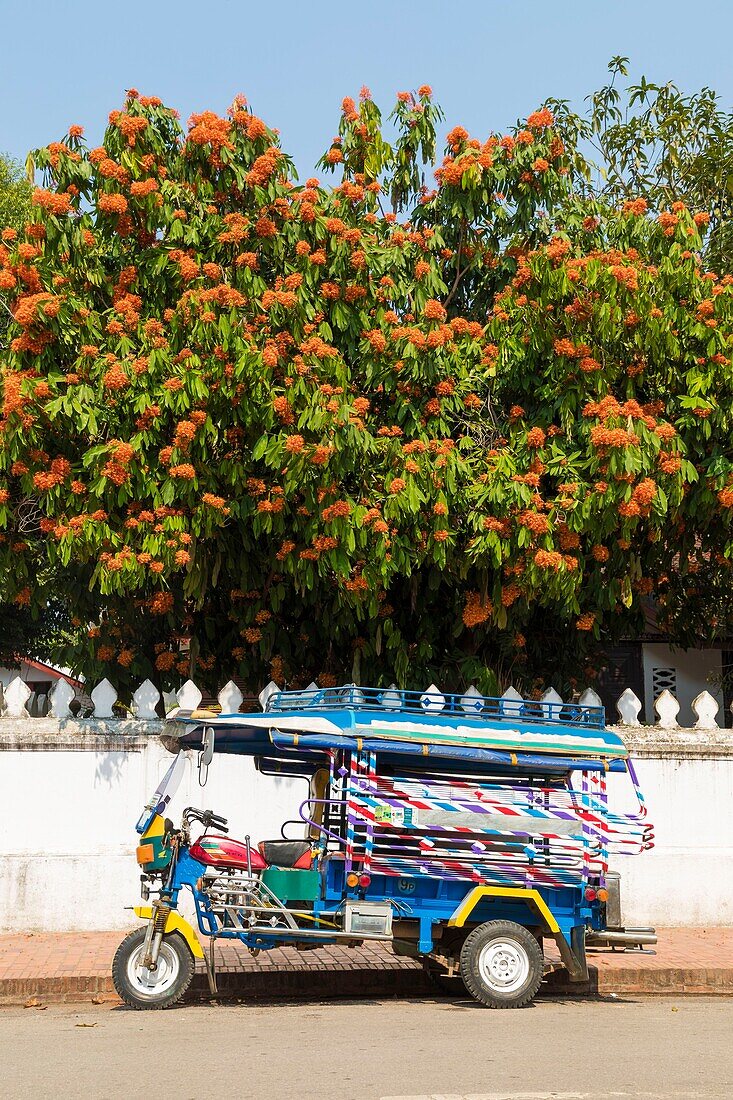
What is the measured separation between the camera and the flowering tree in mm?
9594

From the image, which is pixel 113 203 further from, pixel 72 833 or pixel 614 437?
pixel 72 833

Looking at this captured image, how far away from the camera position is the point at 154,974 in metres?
7.84

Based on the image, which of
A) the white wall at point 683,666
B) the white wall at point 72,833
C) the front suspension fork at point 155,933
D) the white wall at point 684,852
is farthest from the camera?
the white wall at point 683,666

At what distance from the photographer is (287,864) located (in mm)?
8438

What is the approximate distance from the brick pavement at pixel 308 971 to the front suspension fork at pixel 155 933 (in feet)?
3.30

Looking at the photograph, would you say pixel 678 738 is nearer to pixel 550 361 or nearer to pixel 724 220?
pixel 550 361

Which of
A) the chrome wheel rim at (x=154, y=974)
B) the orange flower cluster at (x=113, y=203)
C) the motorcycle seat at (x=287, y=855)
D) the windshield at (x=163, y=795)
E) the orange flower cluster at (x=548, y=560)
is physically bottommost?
the chrome wheel rim at (x=154, y=974)

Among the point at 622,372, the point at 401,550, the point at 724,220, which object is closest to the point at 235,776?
the point at 401,550

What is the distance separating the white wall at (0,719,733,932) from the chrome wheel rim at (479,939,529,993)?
3074 mm

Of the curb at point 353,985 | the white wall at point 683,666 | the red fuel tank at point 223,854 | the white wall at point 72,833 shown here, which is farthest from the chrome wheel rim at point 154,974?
the white wall at point 683,666

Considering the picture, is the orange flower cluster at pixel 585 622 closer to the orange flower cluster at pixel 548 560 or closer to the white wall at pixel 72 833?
the orange flower cluster at pixel 548 560

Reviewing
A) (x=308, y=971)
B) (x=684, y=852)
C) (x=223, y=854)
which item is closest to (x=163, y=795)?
(x=223, y=854)

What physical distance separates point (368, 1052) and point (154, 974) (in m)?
1.89

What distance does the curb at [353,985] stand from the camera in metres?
8.45
